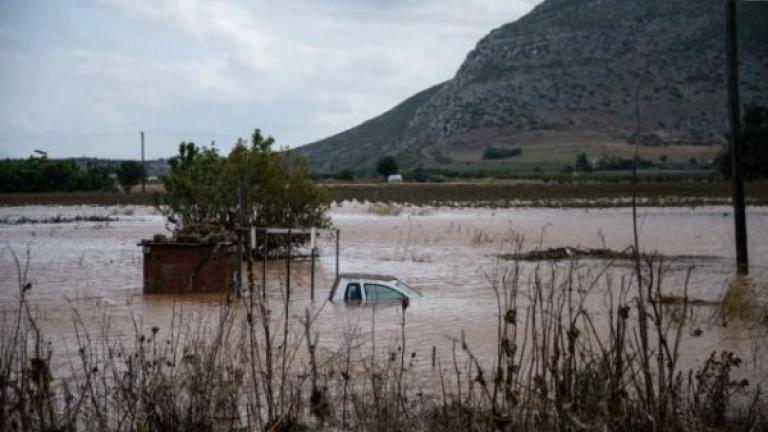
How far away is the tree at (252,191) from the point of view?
3341cm

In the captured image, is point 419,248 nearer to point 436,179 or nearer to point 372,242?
point 372,242

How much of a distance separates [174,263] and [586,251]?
14.3 meters

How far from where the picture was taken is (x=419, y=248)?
36.2 meters

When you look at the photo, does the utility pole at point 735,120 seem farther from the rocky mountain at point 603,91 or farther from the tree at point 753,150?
the rocky mountain at point 603,91

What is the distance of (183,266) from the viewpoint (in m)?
23.2

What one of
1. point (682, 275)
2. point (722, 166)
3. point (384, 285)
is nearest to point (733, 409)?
point (384, 285)

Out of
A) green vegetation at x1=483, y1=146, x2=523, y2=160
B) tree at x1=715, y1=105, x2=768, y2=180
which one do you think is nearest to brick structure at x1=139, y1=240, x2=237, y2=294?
tree at x1=715, y1=105, x2=768, y2=180

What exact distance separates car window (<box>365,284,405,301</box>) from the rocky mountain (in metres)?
133

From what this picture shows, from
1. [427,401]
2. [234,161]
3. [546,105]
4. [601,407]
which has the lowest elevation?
[427,401]

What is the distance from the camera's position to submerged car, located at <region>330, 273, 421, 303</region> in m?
19.3

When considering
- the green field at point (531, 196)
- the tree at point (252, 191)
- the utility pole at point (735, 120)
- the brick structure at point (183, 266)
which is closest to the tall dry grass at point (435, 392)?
the brick structure at point (183, 266)

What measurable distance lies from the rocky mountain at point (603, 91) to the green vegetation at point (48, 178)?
214ft

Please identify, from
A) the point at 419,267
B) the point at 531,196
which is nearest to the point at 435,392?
the point at 419,267

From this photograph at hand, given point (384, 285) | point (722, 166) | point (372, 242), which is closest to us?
point (384, 285)
